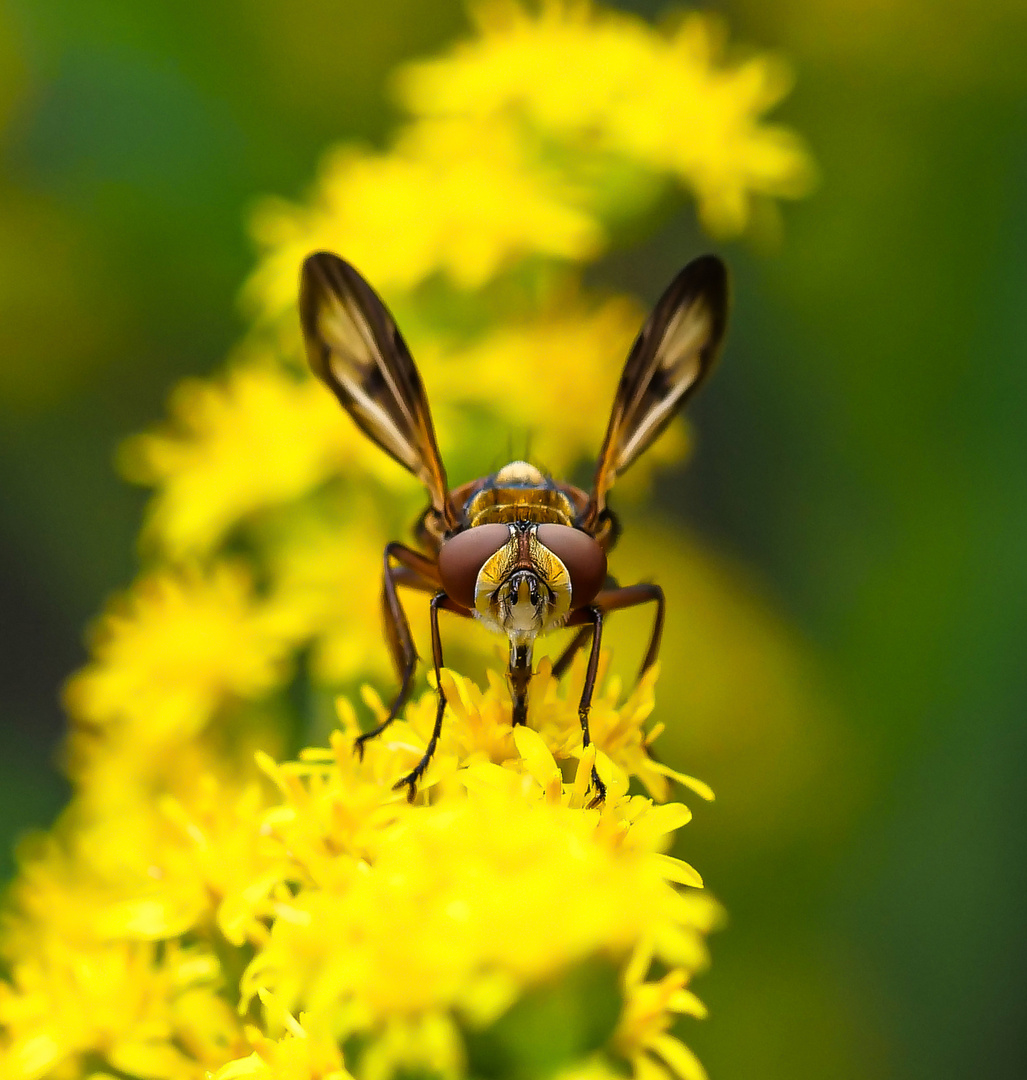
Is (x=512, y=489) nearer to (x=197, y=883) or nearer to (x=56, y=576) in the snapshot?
(x=197, y=883)

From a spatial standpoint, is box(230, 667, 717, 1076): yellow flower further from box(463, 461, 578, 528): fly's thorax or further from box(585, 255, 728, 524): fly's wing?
box(585, 255, 728, 524): fly's wing

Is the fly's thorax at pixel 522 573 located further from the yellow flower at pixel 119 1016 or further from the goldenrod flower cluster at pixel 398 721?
the yellow flower at pixel 119 1016

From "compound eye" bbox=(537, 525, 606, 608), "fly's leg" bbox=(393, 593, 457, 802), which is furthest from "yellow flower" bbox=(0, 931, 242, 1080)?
"compound eye" bbox=(537, 525, 606, 608)

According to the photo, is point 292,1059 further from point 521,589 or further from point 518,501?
point 518,501

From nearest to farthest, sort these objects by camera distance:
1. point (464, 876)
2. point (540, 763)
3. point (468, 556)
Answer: point (464, 876)
point (540, 763)
point (468, 556)

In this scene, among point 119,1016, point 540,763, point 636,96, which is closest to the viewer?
point 540,763

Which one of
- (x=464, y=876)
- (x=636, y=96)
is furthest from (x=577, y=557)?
(x=636, y=96)
